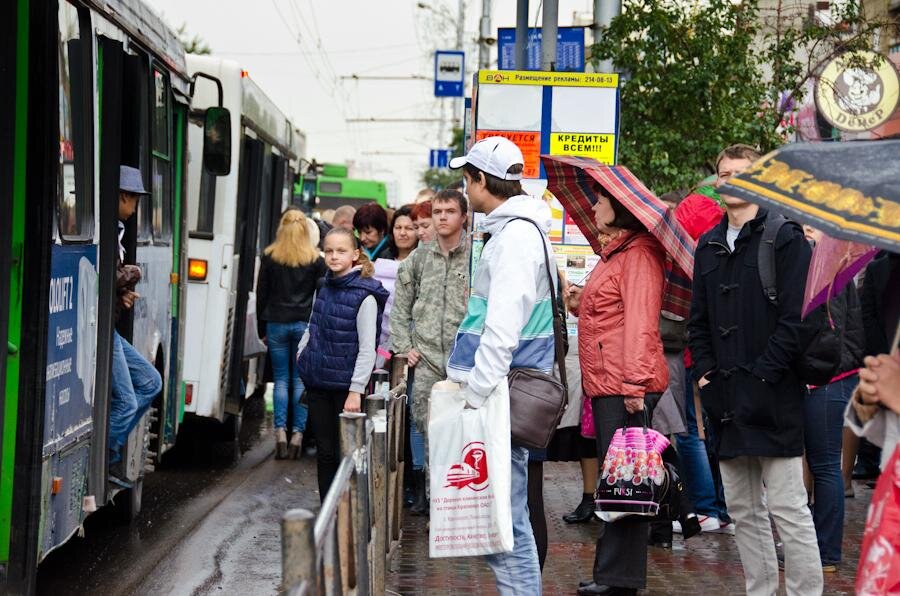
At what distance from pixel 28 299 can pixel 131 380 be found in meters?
2.18

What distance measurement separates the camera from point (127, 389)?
7504 mm

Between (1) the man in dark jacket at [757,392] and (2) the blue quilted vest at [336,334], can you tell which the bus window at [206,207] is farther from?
(1) the man in dark jacket at [757,392]

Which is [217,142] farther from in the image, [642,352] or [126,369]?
[642,352]

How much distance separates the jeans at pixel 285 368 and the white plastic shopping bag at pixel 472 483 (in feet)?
21.0

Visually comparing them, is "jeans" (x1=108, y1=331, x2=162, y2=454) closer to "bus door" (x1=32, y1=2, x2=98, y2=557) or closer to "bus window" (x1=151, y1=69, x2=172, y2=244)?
"bus door" (x1=32, y1=2, x2=98, y2=557)

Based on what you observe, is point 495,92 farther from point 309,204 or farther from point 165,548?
point 309,204

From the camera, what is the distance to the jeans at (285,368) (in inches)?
464

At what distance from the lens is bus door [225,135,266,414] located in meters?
11.9

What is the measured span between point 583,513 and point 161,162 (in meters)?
3.58

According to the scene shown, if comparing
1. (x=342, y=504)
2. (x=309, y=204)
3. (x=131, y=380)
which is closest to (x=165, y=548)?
(x=131, y=380)

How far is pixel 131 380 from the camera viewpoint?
7.62 metres

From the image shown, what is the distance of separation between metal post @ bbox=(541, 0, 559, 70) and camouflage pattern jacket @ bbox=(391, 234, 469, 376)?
285cm

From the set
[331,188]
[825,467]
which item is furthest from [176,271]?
[331,188]

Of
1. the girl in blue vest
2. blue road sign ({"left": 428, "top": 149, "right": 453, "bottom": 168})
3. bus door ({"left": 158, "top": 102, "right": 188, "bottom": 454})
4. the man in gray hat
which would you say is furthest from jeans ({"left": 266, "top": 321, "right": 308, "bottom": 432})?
blue road sign ({"left": 428, "top": 149, "right": 453, "bottom": 168})
